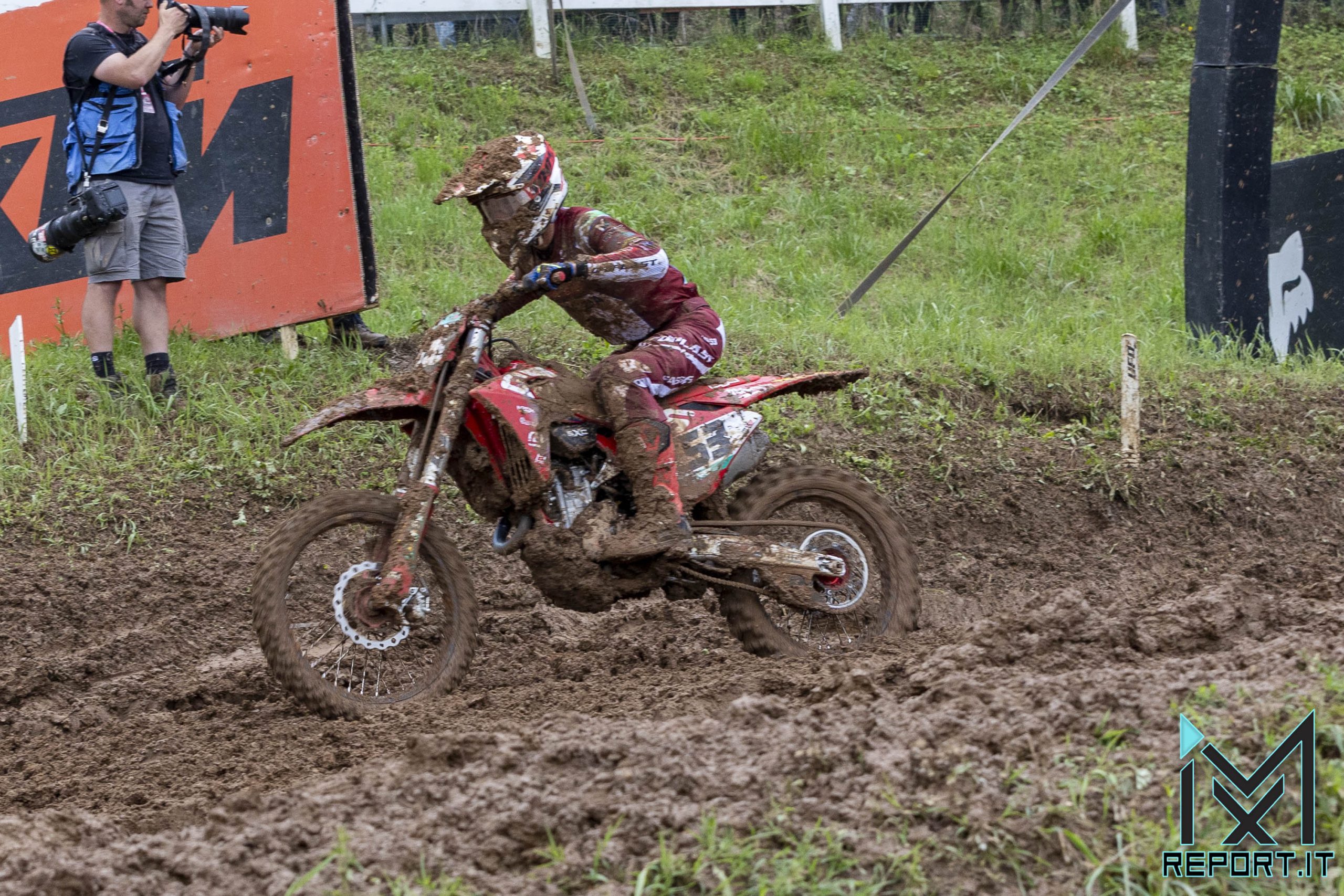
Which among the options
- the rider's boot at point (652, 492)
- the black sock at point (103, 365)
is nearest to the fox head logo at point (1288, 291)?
the rider's boot at point (652, 492)

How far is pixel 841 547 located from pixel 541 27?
844cm

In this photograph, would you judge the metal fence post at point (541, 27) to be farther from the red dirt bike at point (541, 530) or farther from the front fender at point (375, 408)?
the front fender at point (375, 408)

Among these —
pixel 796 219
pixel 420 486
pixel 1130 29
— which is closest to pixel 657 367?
pixel 420 486

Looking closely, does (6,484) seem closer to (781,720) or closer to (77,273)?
(77,273)

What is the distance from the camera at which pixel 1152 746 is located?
305 centimetres

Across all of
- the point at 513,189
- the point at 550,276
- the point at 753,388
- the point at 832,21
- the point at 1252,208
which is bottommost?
the point at 753,388

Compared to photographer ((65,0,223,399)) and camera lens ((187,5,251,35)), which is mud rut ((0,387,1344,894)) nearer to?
photographer ((65,0,223,399))

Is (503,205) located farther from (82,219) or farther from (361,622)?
(82,219)

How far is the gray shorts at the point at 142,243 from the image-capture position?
6434 millimetres

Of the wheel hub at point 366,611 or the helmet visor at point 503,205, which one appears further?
the helmet visor at point 503,205

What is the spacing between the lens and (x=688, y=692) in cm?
431

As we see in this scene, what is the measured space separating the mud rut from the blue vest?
1.87 metres

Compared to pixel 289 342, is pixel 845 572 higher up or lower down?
lower down

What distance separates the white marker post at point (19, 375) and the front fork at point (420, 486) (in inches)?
121
